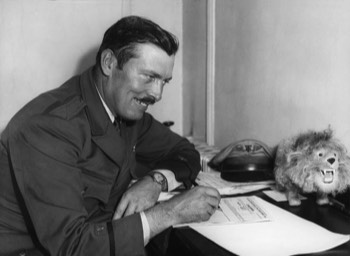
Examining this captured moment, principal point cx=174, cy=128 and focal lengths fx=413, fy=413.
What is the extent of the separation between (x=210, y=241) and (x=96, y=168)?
0.50 metres

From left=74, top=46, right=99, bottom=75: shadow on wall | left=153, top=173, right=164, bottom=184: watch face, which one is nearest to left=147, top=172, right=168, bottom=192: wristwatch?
left=153, top=173, right=164, bottom=184: watch face

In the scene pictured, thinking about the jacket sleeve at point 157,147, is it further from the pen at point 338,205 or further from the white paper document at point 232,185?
the pen at point 338,205

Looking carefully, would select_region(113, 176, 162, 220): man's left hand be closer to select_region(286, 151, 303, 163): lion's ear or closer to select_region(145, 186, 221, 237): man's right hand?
select_region(145, 186, 221, 237): man's right hand

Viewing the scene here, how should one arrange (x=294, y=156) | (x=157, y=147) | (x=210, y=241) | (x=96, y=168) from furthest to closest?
1. (x=157, y=147)
2. (x=96, y=168)
3. (x=294, y=156)
4. (x=210, y=241)

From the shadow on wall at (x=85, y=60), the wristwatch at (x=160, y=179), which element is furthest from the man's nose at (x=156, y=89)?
the shadow on wall at (x=85, y=60)

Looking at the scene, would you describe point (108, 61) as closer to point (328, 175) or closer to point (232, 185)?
point (232, 185)

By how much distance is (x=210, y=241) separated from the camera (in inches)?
38.0

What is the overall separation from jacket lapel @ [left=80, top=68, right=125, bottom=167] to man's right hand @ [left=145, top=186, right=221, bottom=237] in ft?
1.03

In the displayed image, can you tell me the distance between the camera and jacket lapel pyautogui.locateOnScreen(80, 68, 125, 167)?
51.6 inches

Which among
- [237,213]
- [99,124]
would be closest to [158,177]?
[99,124]

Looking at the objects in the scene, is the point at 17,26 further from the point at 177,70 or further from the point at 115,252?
the point at 115,252

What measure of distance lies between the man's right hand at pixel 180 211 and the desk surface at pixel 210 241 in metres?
0.03

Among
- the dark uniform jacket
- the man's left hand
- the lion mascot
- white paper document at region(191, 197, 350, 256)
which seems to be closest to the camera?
white paper document at region(191, 197, 350, 256)

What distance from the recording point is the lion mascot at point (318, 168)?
1.12 metres
